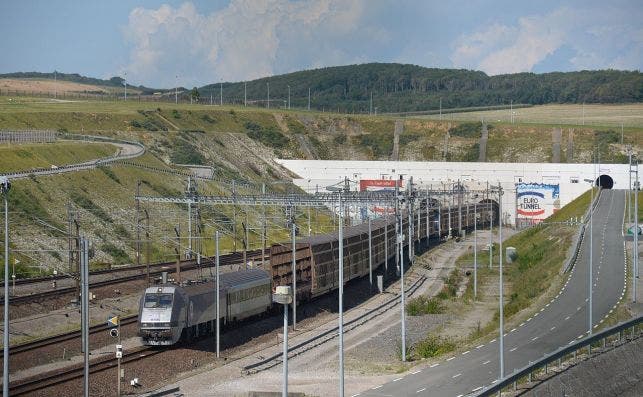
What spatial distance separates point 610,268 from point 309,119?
11190 cm

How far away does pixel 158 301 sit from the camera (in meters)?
44.9

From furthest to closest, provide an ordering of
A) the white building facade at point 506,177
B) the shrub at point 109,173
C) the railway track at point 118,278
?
the white building facade at point 506,177 → the shrub at point 109,173 → the railway track at point 118,278

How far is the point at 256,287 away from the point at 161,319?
968 centimetres

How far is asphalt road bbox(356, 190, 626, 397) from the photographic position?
3772 centimetres

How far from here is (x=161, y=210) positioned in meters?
86.9

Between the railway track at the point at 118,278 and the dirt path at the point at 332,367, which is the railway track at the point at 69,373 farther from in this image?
the railway track at the point at 118,278

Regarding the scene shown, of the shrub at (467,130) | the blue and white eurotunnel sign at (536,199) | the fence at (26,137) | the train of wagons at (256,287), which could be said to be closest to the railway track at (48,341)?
the train of wagons at (256,287)

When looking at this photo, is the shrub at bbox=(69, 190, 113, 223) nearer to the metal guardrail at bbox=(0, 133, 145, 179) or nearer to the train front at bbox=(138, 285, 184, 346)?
the metal guardrail at bbox=(0, 133, 145, 179)

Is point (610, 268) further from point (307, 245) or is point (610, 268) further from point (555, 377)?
point (555, 377)

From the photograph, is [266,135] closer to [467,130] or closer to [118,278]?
[467,130]

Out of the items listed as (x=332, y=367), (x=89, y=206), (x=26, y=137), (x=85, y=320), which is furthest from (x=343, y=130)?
(x=85, y=320)

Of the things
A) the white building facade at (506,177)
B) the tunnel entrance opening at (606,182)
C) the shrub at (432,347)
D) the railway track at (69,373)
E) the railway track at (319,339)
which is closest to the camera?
the railway track at (69,373)

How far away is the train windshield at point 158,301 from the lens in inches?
1757

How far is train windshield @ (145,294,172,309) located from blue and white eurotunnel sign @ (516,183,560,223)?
88.1 metres
